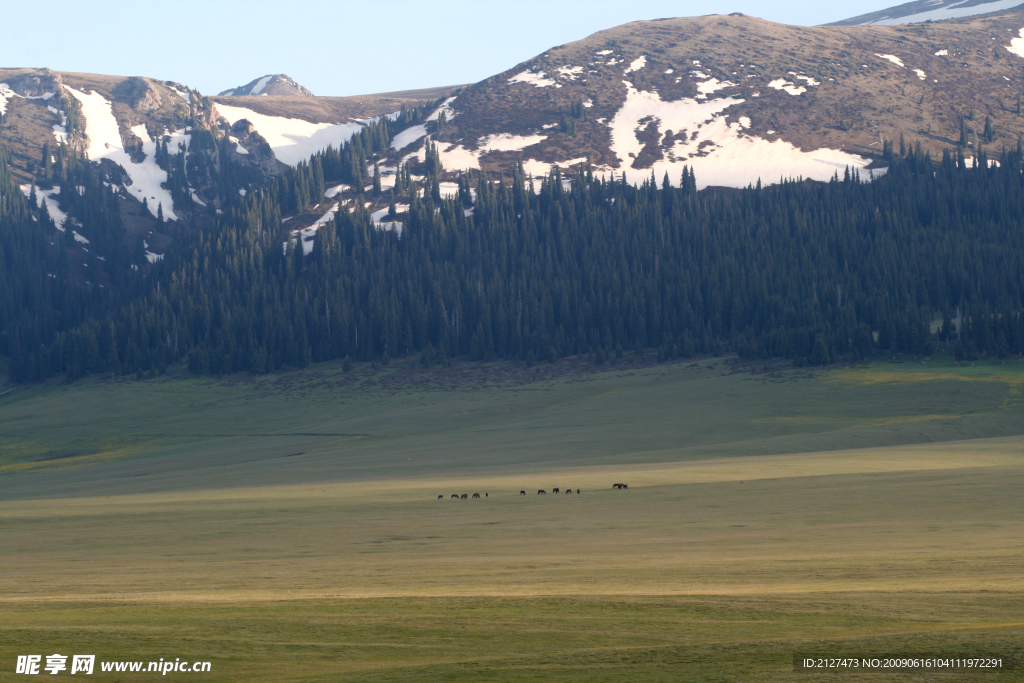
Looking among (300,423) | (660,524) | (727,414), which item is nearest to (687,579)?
(660,524)

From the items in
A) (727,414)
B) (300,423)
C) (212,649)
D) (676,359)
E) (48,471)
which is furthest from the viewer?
(676,359)

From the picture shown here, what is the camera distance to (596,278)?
152 meters

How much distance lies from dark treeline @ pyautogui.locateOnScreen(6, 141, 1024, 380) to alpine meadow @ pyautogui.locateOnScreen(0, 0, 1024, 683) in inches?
28.4

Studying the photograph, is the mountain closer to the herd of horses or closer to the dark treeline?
the dark treeline

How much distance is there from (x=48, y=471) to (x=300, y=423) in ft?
107

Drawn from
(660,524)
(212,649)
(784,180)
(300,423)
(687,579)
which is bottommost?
(300,423)

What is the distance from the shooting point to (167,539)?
98.7 feet

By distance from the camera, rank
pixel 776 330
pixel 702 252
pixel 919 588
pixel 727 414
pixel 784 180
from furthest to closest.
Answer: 1. pixel 784 180
2. pixel 702 252
3. pixel 776 330
4. pixel 727 414
5. pixel 919 588

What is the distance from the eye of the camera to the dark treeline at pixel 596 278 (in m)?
130

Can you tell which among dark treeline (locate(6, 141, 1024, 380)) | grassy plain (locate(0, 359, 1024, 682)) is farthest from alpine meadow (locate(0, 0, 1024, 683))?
dark treeline (locate(6, 141, 1024, 380))

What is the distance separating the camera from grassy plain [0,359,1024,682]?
15.2 meters

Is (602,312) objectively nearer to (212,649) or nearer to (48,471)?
(48,471)

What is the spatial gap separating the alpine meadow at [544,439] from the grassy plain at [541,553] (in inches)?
6.2

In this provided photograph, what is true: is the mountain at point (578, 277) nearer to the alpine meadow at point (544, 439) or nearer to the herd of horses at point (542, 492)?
the alpine meadow at point (544, 439)
